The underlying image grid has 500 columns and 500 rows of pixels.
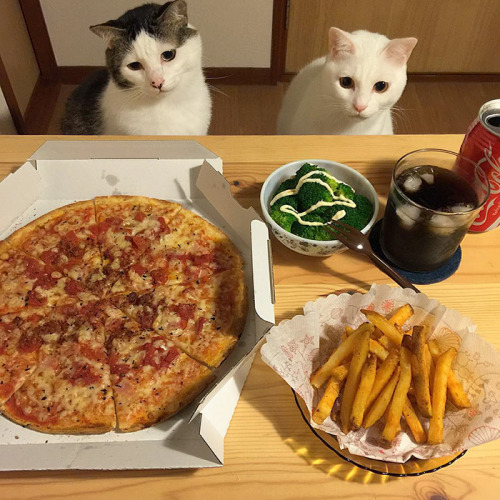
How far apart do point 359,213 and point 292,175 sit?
0.90ft

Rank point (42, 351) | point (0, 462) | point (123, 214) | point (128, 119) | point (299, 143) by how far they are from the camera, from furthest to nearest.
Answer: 1. point (128, 119)
2. point (299, 143)
3. point (123, 214)
4. point (42, 351)
5. point (0, 462)

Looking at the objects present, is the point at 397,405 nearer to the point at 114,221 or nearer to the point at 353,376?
the point at 353,376

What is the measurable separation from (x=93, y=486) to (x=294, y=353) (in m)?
0.56

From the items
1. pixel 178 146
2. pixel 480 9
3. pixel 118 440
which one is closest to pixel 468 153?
pixel 178 146

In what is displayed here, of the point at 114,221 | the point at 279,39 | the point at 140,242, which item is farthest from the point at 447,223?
the point at 279,39

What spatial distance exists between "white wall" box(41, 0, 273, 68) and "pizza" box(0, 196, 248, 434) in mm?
2557

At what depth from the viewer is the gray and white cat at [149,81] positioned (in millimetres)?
2021

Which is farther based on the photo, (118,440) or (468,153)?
(468,153)

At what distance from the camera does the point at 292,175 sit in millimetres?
1691

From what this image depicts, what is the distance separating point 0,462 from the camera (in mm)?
1157


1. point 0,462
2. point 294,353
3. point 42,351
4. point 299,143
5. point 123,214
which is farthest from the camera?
point 299,143

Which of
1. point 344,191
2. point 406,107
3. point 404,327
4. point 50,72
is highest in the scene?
point 344,191

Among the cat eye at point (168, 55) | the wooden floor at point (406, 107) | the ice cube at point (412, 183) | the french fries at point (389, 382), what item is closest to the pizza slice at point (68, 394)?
the french fries at point (389, 382)

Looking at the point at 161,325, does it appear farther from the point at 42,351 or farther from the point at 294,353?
the point at 294,353
